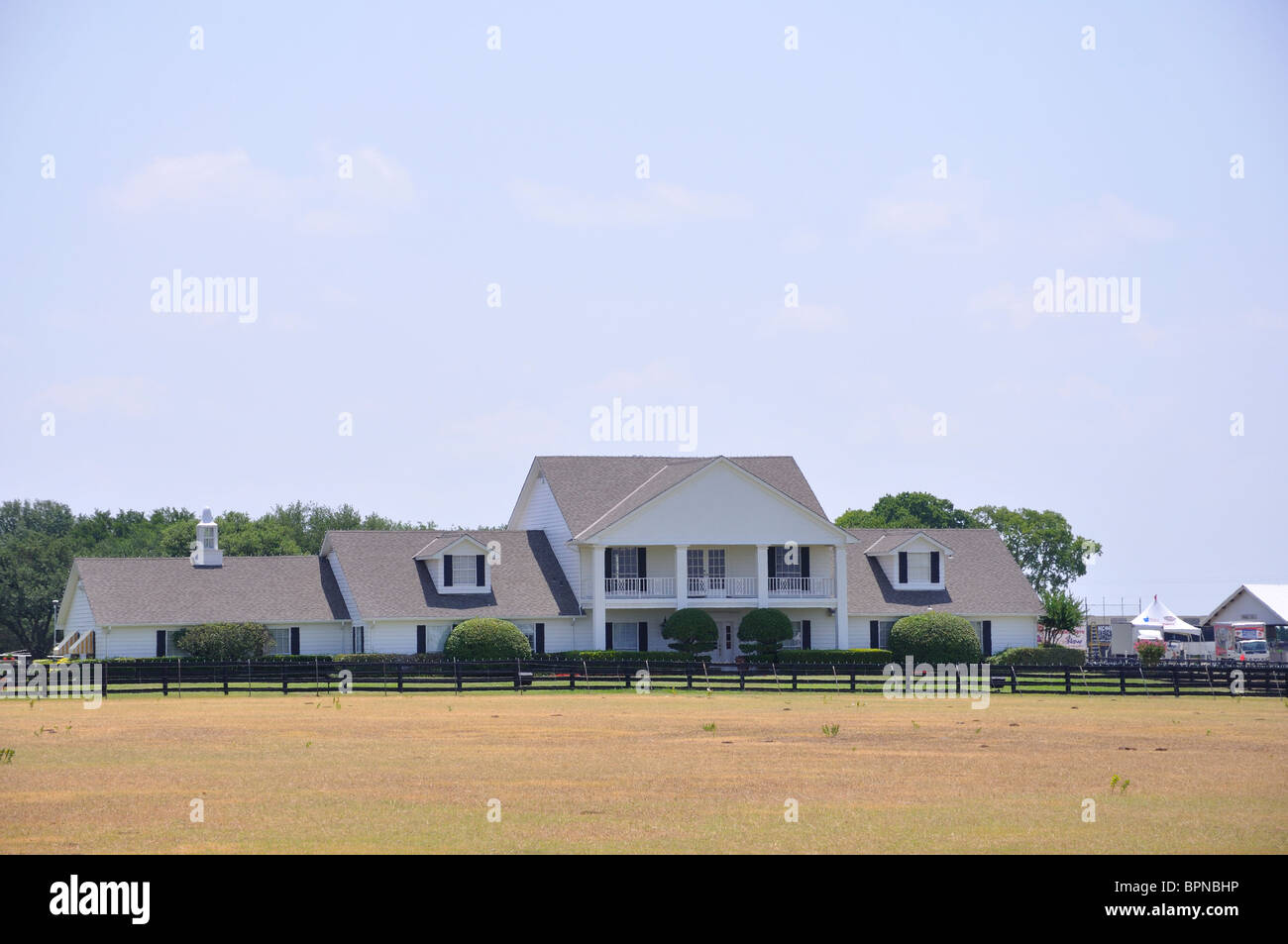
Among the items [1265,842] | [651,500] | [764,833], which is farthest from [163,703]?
[1265,842]

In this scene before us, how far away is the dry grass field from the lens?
55.5 feet

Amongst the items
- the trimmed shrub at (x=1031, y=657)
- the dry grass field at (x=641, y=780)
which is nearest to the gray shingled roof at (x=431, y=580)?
the trimmed shrub at (x=1031, y=657)

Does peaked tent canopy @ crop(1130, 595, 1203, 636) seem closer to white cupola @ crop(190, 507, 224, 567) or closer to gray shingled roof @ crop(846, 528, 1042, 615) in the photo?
gray shingled roof @ crop(846, 528, 1042, 615)

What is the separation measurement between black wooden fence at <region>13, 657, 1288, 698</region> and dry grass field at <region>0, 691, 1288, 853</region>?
8305 mm

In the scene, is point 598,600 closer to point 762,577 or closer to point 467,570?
point 467,570

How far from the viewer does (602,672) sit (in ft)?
170

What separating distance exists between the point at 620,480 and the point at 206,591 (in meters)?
18.4

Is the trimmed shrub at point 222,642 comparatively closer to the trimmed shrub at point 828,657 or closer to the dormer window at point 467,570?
the dormer window at point 467,570

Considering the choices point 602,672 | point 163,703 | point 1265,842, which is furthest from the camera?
point 602,672

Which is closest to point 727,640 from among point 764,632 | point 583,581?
point 764,632

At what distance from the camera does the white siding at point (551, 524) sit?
63856 mm

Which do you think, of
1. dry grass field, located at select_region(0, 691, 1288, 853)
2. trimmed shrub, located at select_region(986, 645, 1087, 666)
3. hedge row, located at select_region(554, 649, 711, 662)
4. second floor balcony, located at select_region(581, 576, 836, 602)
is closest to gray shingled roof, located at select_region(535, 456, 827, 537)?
second floor balcony, located at select_region(581, 576, 836, 602)
